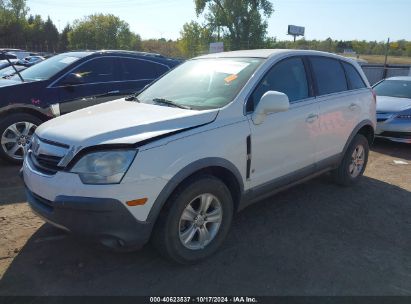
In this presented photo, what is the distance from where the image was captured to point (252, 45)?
188ft

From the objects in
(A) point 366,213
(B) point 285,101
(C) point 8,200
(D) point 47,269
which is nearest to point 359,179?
(A) point 366,213

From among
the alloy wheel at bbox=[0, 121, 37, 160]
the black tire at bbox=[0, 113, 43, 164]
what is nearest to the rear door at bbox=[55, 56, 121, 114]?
the black tire at bbox=[0, 113, 43, 164]

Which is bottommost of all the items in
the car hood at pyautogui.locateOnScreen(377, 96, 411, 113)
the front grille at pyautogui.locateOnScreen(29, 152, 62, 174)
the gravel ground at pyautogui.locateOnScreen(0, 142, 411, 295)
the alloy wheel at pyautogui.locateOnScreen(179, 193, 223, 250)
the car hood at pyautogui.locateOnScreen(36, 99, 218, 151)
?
the gravel ground at pyautogui.locateOnScreen(0, 142, 411, 295)

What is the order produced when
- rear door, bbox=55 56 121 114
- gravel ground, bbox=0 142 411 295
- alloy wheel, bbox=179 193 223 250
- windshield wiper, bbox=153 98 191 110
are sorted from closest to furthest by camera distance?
gravel ground, bbox=0 142 411 295 → alloy wheel, bbox=179 193 223 250 → windshield wiper, bbox=153 98 191 110 → rear door, bbox=55 56 121 114

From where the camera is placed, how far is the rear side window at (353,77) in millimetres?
5285

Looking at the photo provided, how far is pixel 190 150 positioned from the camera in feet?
10.3

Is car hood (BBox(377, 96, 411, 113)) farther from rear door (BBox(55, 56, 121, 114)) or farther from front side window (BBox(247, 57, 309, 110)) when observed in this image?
rear door (BBox(55, 56, 121, 114))

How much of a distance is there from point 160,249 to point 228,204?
28.6 inches

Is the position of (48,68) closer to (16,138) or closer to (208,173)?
(16,138)

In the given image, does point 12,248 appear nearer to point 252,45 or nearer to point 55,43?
point 252,45

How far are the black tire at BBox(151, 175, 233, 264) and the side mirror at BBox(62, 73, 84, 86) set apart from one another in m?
3.96

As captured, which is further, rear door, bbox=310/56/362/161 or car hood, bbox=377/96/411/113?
car hood, bbox=377/96/411/113

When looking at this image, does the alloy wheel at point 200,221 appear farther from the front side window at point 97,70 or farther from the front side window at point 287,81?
the front side window at point 97,70

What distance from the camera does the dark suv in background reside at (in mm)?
5996
